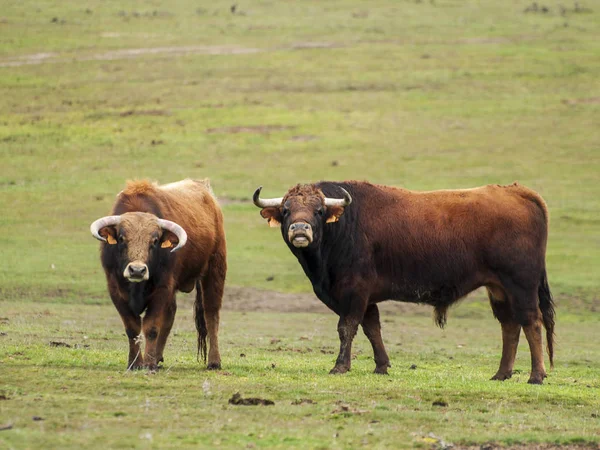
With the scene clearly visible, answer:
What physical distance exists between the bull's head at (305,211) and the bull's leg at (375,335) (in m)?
1.31

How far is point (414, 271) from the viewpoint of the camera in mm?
13672

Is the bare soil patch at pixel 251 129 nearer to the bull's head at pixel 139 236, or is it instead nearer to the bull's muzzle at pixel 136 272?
the bull's head at pixel 139 236

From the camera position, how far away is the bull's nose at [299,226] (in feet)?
42.2

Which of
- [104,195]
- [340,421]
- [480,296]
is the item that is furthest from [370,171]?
[340,421]

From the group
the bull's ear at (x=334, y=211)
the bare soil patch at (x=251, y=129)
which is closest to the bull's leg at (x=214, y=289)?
the bull's ear at (x=334, y=211)

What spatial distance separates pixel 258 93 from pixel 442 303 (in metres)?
35.5

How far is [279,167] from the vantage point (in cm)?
3725

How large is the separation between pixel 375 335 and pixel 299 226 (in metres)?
1.91

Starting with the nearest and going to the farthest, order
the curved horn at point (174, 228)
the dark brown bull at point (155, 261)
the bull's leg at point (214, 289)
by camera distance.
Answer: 1. the dark brown bull at point (155, 261)
2. the curved horn at point (174, 228)
3. the bull's leg at point (214, 289)

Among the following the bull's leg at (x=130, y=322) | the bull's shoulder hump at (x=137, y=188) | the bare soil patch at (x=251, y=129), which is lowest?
the bare soil patch at (x=251, y=129)

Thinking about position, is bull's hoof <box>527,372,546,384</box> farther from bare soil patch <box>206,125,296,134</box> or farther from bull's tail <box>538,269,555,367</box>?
bare soil patch <box>206,125,296,134</box>

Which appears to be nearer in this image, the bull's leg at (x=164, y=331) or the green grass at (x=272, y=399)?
the green grass at (x=272, y=399)

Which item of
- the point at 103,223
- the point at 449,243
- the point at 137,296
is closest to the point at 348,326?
the point at 449,243

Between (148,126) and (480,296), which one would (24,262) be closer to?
(480,296)
